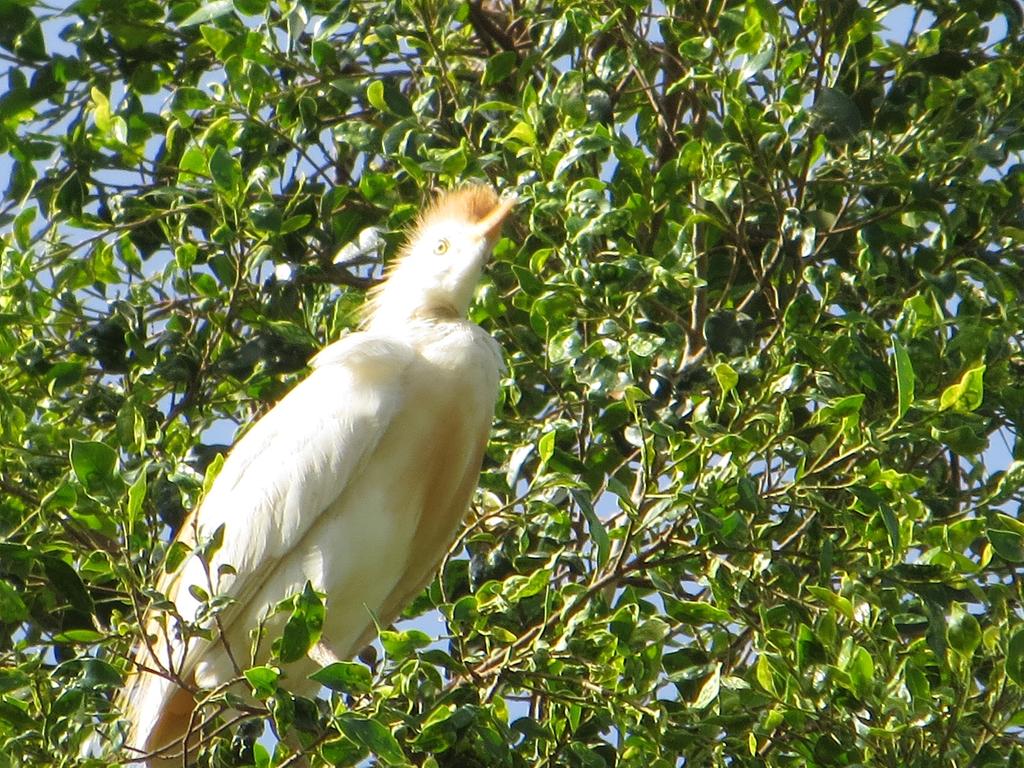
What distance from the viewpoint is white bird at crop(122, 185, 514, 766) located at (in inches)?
126

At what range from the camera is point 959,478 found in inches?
126

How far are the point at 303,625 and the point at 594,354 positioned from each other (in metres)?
0.86

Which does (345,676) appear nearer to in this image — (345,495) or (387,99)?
(345,495)

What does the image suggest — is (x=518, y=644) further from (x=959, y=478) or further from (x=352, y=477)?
(x=959, y=478)

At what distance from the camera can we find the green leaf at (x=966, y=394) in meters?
2.47

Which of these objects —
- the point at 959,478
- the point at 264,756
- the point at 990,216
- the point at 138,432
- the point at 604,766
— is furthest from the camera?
the point at 959,478

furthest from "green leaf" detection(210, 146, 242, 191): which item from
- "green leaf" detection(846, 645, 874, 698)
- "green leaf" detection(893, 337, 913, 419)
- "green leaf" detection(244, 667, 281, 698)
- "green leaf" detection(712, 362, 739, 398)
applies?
"green leaf" detection(846, 645, 874, 698)

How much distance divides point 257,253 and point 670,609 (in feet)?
3.65

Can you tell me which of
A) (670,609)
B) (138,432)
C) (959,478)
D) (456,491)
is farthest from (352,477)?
(959,478)

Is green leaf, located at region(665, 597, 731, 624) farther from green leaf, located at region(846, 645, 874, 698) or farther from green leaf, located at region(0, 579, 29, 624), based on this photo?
green leaf, located at region(0, 579, 29, 624)

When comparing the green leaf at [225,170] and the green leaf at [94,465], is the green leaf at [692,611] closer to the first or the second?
the green leaf at [94,465]

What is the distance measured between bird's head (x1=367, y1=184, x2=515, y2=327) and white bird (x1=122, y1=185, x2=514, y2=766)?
3.4 inches

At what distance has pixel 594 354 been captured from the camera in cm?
280

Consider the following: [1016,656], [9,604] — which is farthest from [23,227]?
[1016,656]
